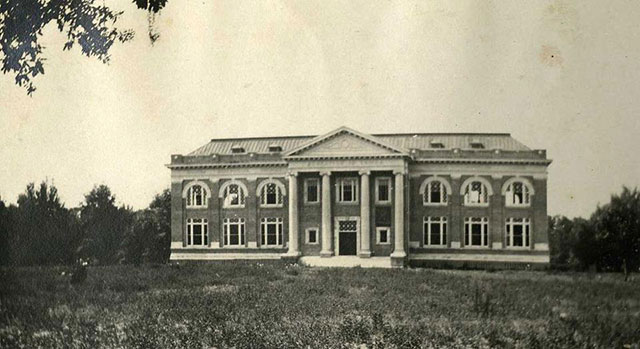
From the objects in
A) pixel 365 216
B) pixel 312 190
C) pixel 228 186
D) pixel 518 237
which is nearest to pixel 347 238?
→ pixel 312 190

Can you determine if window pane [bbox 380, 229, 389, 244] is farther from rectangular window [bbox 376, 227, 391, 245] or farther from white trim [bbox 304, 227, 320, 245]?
white trim [bbox 304, 227, 320, 245]

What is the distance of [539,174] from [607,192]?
0.75 metres

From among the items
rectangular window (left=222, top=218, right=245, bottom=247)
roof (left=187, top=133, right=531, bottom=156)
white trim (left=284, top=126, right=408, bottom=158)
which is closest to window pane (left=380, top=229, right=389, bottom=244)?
white trim (left=284, top=126, right=408, bottom=158)

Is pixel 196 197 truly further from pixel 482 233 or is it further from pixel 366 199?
pixel 482 233

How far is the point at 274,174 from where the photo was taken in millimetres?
9938

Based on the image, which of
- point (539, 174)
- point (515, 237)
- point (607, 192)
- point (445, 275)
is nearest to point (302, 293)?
point (445, 275)

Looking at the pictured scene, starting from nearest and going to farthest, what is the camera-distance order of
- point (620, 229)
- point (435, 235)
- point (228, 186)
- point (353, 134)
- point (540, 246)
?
1. point (620, 229)
2. point (540, 246)
3. point (353, 134)
4. point (435, 235)
5. point (228, 186)

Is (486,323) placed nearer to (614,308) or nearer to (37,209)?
(614,308)

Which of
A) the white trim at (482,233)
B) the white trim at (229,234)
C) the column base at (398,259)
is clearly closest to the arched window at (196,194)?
the white trim at (229,234)

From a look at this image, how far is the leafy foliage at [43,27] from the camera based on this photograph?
669 centimetres

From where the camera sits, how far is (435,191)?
28.5 ft

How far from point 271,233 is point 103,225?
2.39 metres

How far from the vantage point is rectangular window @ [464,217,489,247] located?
265 inches

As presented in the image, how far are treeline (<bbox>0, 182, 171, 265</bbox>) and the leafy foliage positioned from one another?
5.25 feet
